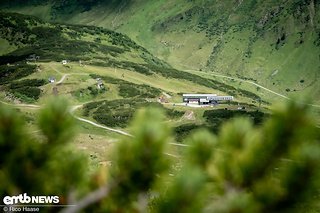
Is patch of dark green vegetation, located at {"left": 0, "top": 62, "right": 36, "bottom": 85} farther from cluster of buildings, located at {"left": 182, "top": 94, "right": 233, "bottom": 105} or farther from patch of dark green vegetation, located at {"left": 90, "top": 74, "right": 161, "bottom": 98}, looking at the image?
cluster of buildings, located at {"left": 182, "top": 94, "right": 233, "bottom": 105}

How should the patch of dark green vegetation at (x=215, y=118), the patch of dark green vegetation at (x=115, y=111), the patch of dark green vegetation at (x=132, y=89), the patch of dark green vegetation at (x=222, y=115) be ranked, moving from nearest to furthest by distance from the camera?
1. the patch of dark green vegetation at (x=215, y=118)
2. the patch of dark green vegetation at (x=115, y=111)
3. the patch of dark green vegetation at (x=222, y=115)
4. the patch of dark green vegetation at (x=132, y=89)

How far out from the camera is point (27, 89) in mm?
129250

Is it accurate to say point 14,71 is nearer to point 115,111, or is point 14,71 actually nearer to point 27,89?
point 27,89

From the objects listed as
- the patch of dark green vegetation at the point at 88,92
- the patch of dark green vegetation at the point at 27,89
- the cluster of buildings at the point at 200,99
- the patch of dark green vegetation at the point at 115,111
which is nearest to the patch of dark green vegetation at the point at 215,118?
the patch of dark green vegetation at the point at 115,111

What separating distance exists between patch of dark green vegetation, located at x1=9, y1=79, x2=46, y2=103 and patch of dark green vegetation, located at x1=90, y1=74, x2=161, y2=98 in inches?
743

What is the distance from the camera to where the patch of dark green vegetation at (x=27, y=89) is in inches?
4941

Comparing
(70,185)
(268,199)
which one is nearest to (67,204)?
(70,185)

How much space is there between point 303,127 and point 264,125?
548 mm

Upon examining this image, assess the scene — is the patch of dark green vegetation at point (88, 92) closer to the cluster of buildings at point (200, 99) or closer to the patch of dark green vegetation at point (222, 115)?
the cluster of buildings at point (200, 99)

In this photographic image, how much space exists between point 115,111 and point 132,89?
77.1ft

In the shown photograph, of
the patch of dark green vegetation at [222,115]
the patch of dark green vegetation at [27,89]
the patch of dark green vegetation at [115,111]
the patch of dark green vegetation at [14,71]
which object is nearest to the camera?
the patch of dark green vegetation at [115,111]

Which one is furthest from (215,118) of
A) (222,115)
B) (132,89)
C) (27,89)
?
(27,89)

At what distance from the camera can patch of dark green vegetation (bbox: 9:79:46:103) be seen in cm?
12550

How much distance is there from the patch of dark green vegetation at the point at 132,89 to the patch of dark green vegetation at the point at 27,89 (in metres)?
18.9
